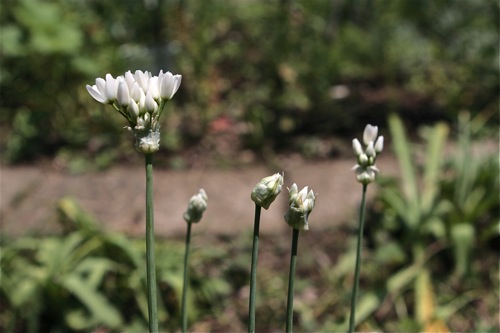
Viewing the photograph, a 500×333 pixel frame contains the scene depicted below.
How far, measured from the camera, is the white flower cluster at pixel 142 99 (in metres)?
1.13

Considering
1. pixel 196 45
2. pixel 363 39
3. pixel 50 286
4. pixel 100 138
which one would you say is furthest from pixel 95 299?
pixel 363 39

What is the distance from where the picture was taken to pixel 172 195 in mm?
3838

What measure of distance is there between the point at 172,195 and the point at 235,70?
1.41m

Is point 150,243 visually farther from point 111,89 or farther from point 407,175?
point 407,175

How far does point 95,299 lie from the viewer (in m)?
2.60

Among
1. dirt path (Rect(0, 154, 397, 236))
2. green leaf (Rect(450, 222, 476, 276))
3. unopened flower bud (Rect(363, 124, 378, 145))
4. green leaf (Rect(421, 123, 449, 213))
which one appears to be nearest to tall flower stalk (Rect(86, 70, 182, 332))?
unopened flower bud (Rect(363, 124, 378, 145))

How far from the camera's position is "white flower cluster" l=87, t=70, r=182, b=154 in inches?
44.6

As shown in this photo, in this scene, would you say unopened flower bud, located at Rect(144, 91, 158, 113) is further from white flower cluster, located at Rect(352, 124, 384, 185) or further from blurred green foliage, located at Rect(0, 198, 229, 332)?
blurred green foliage, located at Rect(0, 198, 229, 332)

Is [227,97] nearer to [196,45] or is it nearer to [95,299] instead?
[196,45]

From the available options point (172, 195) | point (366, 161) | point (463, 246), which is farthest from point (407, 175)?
point (366, 161)

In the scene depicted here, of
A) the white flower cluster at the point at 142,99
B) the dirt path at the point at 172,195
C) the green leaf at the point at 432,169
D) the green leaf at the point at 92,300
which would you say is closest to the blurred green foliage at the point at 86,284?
the green leaf at the point at 92,300

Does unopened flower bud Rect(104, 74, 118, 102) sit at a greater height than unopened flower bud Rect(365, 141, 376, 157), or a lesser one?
greater

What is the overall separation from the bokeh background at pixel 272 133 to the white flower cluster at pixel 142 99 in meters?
1.56

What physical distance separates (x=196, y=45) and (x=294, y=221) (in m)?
3.28
